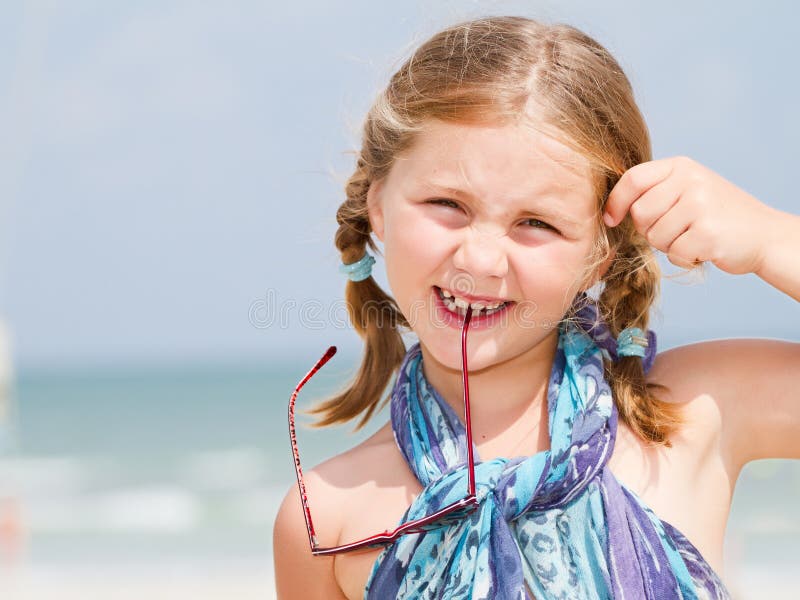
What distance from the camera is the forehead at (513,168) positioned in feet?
5.59

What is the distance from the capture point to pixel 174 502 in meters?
11.8

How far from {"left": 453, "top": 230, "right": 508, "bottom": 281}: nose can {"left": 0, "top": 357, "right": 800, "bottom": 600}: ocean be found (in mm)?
707

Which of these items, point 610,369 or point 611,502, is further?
point 610,369

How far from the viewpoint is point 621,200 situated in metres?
1.73

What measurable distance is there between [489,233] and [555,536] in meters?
0.53

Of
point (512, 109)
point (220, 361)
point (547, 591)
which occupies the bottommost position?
point (547, 591)

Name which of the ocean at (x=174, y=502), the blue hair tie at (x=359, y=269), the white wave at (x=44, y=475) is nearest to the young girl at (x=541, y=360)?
the blue hair tie at (x=359, y=269)

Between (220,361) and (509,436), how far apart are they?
40.2m

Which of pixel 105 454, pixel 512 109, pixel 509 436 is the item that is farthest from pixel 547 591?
pixel 105 454

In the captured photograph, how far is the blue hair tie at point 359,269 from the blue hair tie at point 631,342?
589 millimetres

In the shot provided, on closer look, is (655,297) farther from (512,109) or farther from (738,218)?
(512,109)

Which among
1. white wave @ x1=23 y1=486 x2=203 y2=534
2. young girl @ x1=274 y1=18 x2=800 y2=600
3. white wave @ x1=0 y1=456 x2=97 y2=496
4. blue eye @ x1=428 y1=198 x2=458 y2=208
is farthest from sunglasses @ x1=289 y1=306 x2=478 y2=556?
white wave @ x1=0 y1=456 x2=97 y2=496

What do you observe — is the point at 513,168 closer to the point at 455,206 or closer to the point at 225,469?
the point at 455,206

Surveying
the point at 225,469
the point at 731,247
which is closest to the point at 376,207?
the point at 731,247
